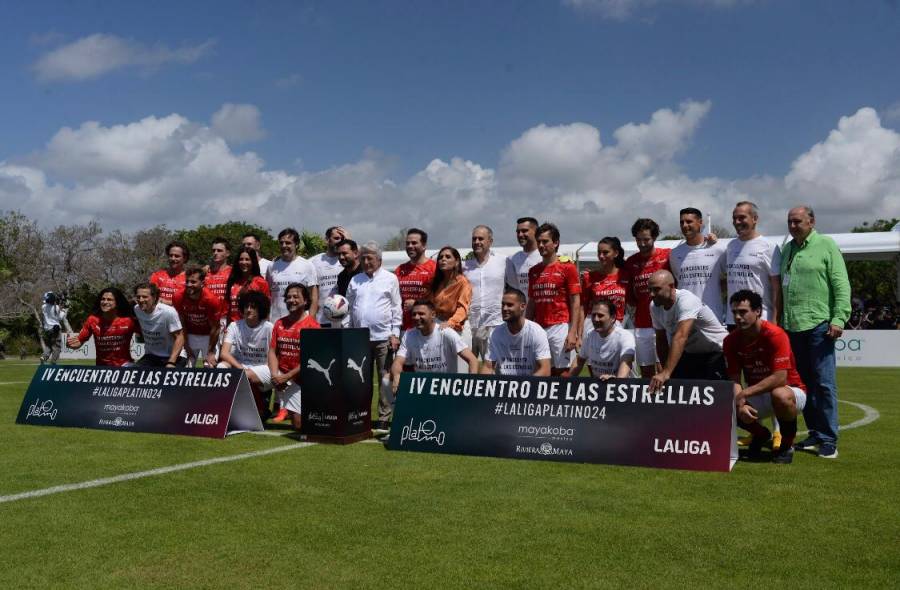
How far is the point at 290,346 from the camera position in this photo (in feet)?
28.1

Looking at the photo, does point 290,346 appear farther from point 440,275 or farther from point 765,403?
point 765,403

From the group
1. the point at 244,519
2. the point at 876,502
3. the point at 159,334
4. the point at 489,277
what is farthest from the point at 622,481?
the point at 159,334

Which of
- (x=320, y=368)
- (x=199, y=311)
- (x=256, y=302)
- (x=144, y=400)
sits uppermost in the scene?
(x=256, y=302)

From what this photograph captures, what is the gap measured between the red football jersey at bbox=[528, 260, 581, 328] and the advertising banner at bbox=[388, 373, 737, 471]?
142cm

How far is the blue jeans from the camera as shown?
6.86 metres

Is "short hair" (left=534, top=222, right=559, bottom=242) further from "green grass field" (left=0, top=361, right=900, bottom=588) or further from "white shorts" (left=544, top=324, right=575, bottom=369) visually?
"green grass field" (left=0, top=361, right=900, bottom=588)

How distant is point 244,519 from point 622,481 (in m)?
2.69

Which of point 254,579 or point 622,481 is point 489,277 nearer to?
point 622,481

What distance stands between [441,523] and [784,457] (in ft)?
11.1

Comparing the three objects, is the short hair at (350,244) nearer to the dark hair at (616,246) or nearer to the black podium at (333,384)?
the black podium at (333,384)

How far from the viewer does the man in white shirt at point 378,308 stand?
338 inches

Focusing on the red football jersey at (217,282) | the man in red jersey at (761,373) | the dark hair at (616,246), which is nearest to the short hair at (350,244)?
the red football jersey at (217,282)

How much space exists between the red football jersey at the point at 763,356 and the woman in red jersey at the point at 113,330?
6896mm

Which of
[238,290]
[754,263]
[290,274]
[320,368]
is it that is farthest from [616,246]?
[238,290]
